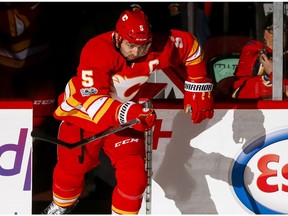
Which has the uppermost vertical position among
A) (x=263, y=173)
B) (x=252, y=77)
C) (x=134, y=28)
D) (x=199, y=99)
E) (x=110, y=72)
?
(x=134, y=28)

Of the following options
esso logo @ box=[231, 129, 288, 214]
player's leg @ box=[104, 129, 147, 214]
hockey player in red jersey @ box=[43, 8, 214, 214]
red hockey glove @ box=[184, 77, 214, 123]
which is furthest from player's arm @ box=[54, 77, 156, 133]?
esso logo @ box=[231, 129, 288, 214]

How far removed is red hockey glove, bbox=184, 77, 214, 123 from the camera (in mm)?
6816

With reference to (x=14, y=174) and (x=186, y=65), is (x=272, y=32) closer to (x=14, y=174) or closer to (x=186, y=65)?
(x=186, y=65)

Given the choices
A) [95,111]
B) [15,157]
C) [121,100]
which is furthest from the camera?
[15,157]

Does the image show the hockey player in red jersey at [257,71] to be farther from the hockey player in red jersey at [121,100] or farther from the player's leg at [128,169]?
the player's leg at [128,169]

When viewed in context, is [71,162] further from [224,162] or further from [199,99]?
[224,162]

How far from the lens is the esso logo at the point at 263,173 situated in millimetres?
7090

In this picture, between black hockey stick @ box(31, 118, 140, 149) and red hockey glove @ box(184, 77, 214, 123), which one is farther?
red hockey glove @ box(184, 77, 214, 123)

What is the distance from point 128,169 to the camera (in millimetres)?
6605

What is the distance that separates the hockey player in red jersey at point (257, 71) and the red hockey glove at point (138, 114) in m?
1.07

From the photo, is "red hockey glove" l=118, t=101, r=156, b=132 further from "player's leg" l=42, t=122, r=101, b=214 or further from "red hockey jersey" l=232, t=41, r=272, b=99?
"red hockey jersey" l=232, t=41, r=272, b=99

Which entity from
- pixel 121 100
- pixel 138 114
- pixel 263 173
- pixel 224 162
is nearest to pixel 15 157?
pixel 121 100

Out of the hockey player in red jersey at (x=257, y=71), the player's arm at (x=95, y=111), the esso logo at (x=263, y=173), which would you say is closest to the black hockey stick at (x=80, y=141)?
the player's arm at (x=95, y=111)

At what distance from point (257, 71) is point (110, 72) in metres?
1.13
